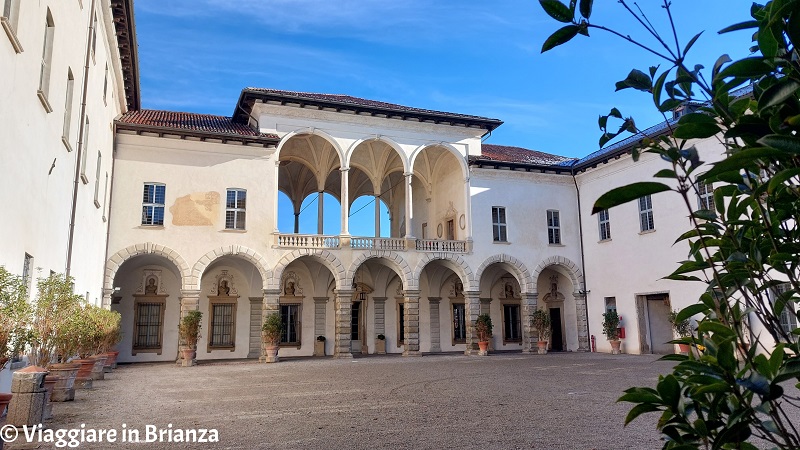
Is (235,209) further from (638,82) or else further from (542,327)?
(638,82)

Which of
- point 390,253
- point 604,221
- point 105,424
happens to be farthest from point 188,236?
point 604,221

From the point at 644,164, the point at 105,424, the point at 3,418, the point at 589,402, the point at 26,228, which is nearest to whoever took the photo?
the point at 3,418

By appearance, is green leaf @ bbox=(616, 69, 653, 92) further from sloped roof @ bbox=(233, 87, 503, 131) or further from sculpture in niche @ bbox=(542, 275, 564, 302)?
sculpture in niche @ bbox=(542, 275, 564, 302)

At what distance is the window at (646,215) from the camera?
2250 centimetres

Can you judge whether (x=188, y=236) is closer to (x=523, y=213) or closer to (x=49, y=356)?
(x=49, y=356)

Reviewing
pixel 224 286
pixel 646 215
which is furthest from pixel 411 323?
pixel 646 215

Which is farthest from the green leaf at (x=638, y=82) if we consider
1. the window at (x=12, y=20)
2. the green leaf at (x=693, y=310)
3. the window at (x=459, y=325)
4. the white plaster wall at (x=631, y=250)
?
the window at (x=459, y=325)

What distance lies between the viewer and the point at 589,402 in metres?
9.66

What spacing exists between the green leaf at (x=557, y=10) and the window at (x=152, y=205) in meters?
21.1

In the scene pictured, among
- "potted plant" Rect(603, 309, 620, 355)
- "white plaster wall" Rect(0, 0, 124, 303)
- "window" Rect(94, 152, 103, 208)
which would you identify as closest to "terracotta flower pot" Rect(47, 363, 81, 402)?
"white plaster wall" Rect(0, 0, 124, 303)

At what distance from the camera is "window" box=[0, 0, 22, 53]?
23.1 ft

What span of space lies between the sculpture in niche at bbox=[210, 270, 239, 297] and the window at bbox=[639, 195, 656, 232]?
1737 cm

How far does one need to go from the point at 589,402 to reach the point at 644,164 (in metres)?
15.7

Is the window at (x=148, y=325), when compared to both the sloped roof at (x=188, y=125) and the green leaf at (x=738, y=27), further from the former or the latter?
the green leaf at (x=738, y=27)
